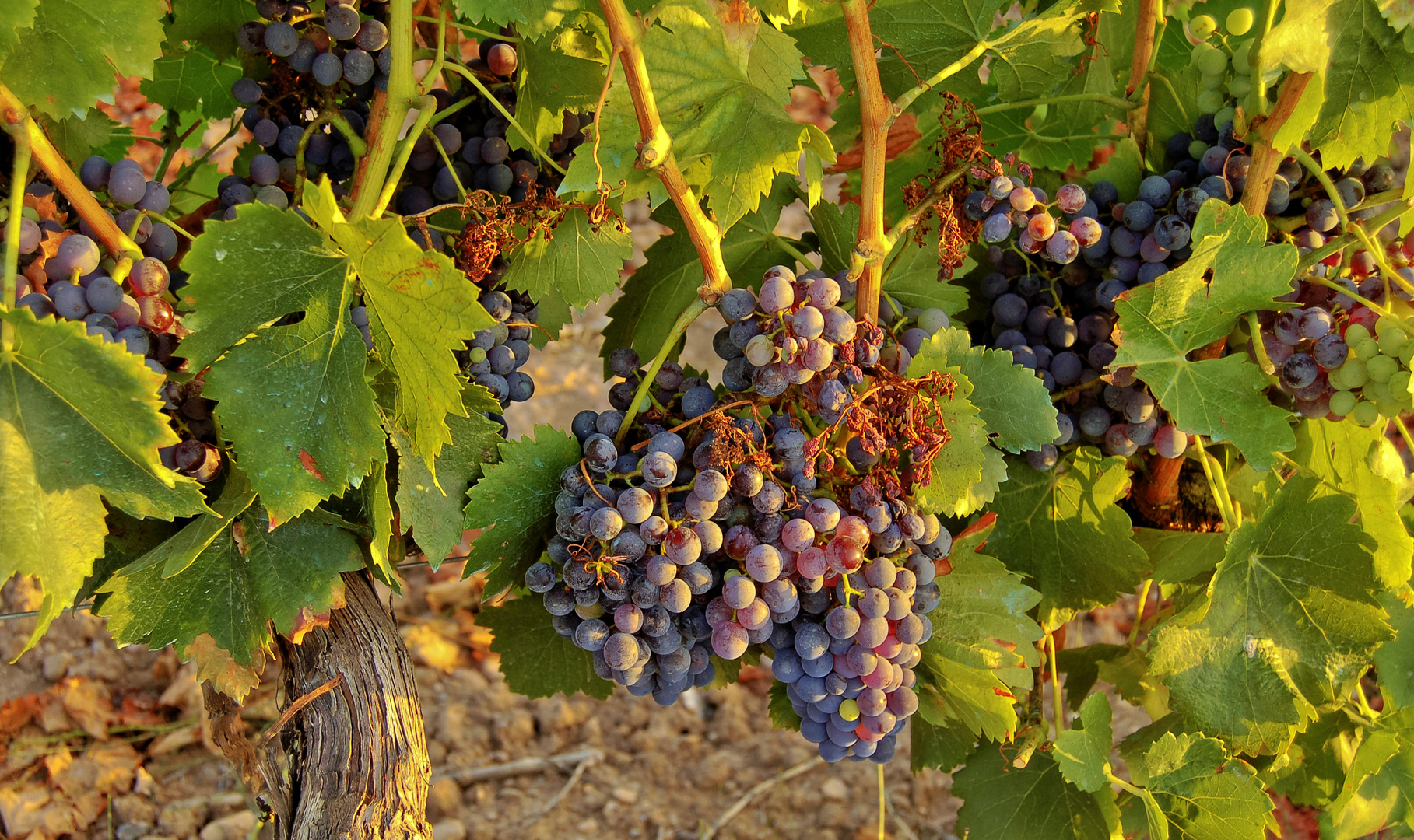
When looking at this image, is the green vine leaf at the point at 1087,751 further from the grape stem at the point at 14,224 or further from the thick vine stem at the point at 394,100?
the grape stem at the point at 14,224

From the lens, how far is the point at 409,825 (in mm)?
876

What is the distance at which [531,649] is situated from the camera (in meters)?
1.06

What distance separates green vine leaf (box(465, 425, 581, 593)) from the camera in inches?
32.8

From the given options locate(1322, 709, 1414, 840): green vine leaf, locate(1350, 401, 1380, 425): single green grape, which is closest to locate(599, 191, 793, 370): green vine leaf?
locate(1350, 401, 1380, 425): single green grape

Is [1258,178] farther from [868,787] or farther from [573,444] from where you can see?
[868,787]

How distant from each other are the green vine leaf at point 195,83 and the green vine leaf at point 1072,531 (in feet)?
3.27

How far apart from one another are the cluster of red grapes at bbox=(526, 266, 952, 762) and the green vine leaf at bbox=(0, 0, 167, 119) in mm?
443

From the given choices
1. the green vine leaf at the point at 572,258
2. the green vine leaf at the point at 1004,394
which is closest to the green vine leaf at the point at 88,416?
the green vine leaf at the point at 572,258

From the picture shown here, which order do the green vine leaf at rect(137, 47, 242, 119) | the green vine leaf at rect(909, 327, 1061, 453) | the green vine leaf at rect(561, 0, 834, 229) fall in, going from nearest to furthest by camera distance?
the green vine leaf at rect(561, 0, 834, 229) < the green vine leaf at rect(909, 327, 1061, 453) < the green vine leaf at rect(137, 47, 242, 119)

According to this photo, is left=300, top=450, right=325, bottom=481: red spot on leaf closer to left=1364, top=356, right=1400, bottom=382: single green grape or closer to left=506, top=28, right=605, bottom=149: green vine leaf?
left=506, top=28, right=605, bottom=149: green vine leaf

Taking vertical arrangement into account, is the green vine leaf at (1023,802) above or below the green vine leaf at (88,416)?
below

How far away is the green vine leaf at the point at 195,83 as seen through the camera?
1086mm

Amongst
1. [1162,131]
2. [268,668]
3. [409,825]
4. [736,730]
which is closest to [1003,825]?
[409,825]

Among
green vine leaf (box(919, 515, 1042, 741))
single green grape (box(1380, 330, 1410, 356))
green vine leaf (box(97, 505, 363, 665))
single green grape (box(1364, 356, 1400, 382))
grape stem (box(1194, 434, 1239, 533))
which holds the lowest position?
green vine leaf (box(919, 515, 1042, 741))
